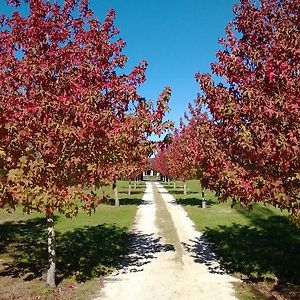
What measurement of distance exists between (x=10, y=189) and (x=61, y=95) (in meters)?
3.02

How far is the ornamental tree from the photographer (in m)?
9.48

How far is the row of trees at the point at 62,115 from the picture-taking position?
10.2 meters

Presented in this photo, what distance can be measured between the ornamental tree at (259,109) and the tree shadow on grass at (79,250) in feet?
20.0

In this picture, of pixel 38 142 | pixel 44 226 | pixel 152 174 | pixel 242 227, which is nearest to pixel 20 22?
pixel 38 142

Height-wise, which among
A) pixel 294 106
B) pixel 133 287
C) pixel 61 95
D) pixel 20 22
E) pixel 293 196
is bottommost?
pixel 133 287

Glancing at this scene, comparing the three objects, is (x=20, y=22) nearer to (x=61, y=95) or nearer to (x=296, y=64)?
(x=61, y=95)

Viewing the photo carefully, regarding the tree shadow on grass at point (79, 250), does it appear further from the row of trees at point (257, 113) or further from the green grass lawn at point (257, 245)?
the row of trees at point (257, 113)

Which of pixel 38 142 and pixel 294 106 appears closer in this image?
pixel 294 106

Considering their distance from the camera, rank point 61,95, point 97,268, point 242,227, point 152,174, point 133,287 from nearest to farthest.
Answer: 1. point 61,95
2. point 133,287
3. point 97,268
4. point 242,227
5. point 152,174

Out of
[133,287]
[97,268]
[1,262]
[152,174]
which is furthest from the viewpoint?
[152,174]

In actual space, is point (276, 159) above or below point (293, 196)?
above

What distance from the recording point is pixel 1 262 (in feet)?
51.5

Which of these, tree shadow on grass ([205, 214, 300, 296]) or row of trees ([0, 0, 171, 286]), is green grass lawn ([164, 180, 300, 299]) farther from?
row of trees ([0, 0, 171, 286])

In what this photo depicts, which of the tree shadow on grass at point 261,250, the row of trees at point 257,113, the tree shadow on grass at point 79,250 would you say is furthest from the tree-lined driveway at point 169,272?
the row of trees at point 257,113
